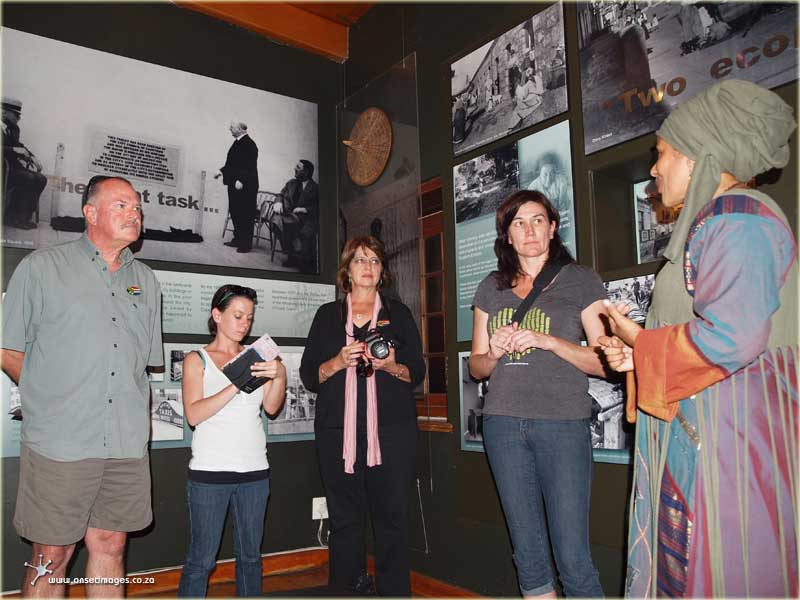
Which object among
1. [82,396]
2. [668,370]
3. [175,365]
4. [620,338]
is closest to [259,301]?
[175,365]

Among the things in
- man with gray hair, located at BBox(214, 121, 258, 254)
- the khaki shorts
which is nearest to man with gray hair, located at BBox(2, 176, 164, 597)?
the khaki shorts

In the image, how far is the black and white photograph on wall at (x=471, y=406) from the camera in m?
3.30

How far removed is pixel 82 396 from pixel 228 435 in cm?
65

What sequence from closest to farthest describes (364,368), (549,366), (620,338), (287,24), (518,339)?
(620,338) < (518,339) < (549,366) < (364,368) < (287,24)

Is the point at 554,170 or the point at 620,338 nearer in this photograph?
the point at 620,338

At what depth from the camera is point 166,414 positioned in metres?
3.69

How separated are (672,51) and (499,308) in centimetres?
129

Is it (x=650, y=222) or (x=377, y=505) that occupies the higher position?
(x=650, y=222)

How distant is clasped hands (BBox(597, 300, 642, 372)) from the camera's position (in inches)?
58.9

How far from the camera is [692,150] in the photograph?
4.92 feet

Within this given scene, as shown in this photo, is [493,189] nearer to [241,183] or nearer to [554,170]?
[554,170]

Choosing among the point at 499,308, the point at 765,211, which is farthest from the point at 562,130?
the point at 765,211

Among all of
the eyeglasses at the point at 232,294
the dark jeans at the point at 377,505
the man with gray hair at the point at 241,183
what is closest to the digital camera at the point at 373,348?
the dark jeans at the point at 377,505

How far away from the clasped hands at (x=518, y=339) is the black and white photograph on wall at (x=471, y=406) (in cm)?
112
